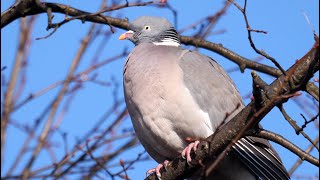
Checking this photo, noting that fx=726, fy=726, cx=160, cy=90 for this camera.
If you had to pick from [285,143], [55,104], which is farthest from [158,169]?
[55,104]

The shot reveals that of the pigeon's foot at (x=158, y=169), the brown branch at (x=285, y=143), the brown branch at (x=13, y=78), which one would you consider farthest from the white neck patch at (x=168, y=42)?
the brown branch at (x=13, y=78)

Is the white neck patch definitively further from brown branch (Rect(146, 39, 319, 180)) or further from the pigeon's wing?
brown branch (Rect(146, 39, 319, 180))

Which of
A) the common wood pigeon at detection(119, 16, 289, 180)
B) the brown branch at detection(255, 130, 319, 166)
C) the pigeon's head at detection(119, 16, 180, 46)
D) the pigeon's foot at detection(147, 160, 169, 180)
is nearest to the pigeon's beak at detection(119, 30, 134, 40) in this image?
the pigeon's head at detection(119, 16, 180, 46)

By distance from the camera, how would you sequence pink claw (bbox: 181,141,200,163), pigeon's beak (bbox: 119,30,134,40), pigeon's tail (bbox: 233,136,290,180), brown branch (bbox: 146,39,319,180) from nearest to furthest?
brown branch (bbox: 146,39,319,180) < pink claw (bbox: 181,141,200,163) < pigeon's tail (bbox: 233,136,290,180) < pigeon's beak (bbox: 119,30,134,40)

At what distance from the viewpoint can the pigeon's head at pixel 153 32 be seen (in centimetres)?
528

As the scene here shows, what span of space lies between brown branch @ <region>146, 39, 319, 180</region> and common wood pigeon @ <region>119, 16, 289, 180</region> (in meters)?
0.32

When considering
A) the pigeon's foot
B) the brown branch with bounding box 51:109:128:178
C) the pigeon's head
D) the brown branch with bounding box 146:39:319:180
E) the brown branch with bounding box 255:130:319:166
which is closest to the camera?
the brown branch with bounding box 146:39:319:180

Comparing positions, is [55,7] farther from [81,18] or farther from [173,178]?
[173,178]

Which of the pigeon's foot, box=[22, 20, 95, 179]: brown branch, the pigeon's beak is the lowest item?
the pigeon's foot

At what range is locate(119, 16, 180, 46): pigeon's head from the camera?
208 inches

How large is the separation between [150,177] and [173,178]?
23 cm

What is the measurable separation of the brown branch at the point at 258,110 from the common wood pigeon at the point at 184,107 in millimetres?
315

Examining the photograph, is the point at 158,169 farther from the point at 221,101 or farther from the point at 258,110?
the point at 258,110

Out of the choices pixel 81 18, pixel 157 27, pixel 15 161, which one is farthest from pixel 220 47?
pixel 15 161
